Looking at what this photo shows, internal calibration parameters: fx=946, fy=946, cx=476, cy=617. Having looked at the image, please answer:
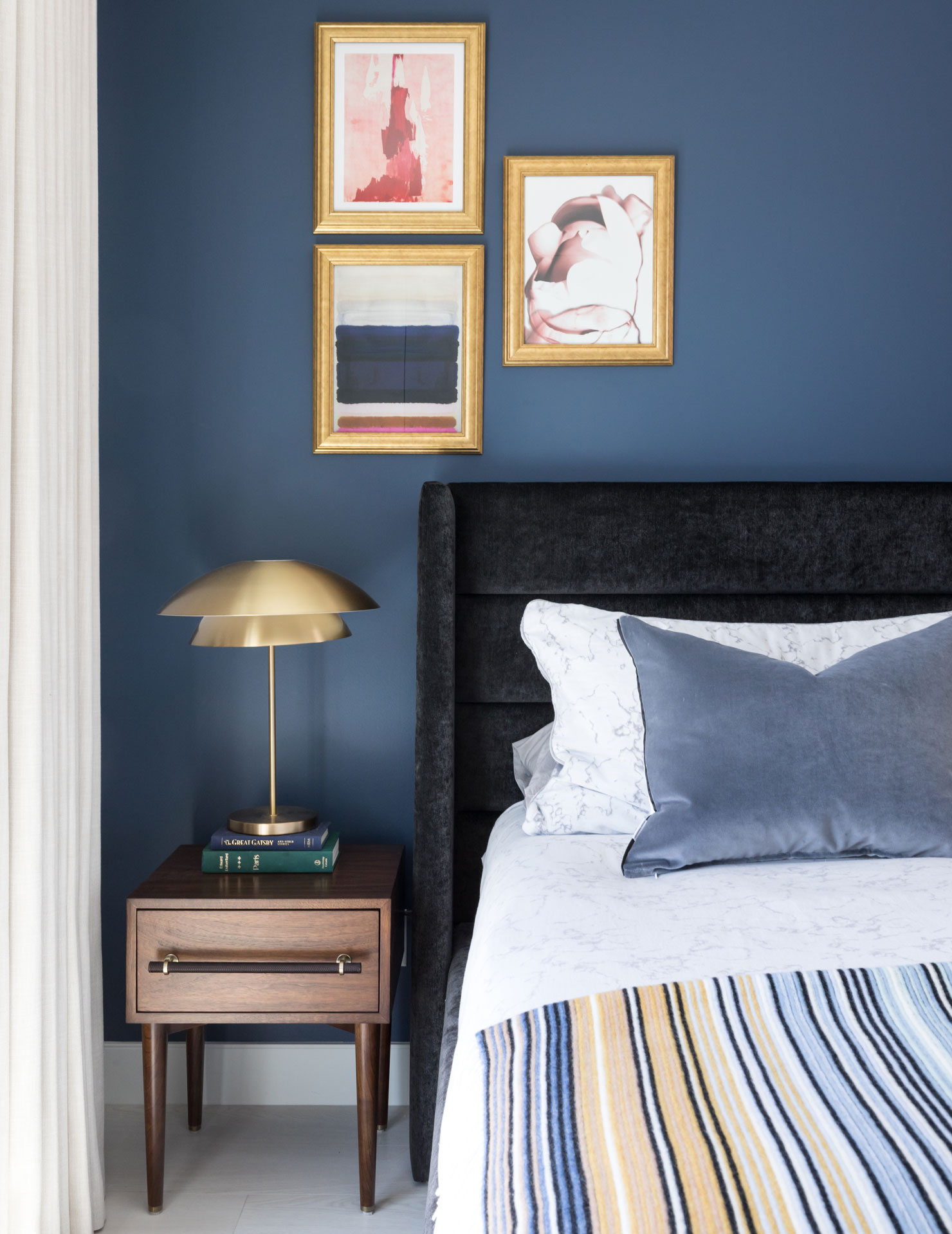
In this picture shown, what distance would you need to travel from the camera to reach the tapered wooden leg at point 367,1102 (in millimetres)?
1759

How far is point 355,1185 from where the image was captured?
189 centimetres

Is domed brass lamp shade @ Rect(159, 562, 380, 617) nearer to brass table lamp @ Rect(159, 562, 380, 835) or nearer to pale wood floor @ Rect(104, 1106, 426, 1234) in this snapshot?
brass table lamp @ Rect(159, 562, 380, 835)

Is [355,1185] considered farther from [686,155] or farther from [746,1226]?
[686,155]

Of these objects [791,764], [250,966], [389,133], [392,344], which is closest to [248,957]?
[250,966]

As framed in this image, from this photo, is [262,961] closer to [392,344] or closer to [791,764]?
[791,764]

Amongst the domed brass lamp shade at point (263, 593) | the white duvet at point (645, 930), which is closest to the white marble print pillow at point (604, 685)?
the white duvet at point (645, 930)

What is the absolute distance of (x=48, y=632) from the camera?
5.40ft

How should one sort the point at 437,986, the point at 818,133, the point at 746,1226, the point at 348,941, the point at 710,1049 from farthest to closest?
the point at 818,133 → the point at 437,986 → the point at 348,941 → the point at 710,1049 → the point at 746,1226

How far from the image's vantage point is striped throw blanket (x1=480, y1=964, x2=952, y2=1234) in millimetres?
685

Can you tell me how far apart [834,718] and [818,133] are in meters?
1.40

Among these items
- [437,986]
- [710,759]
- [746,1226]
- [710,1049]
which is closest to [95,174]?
[710,759]

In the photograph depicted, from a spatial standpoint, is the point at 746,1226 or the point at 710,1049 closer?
the point at 746,1226

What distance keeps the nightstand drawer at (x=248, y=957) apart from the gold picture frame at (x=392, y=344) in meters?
1.04

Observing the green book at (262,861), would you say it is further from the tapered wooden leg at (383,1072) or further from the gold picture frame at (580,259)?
the gold picture frame at (580,259)
